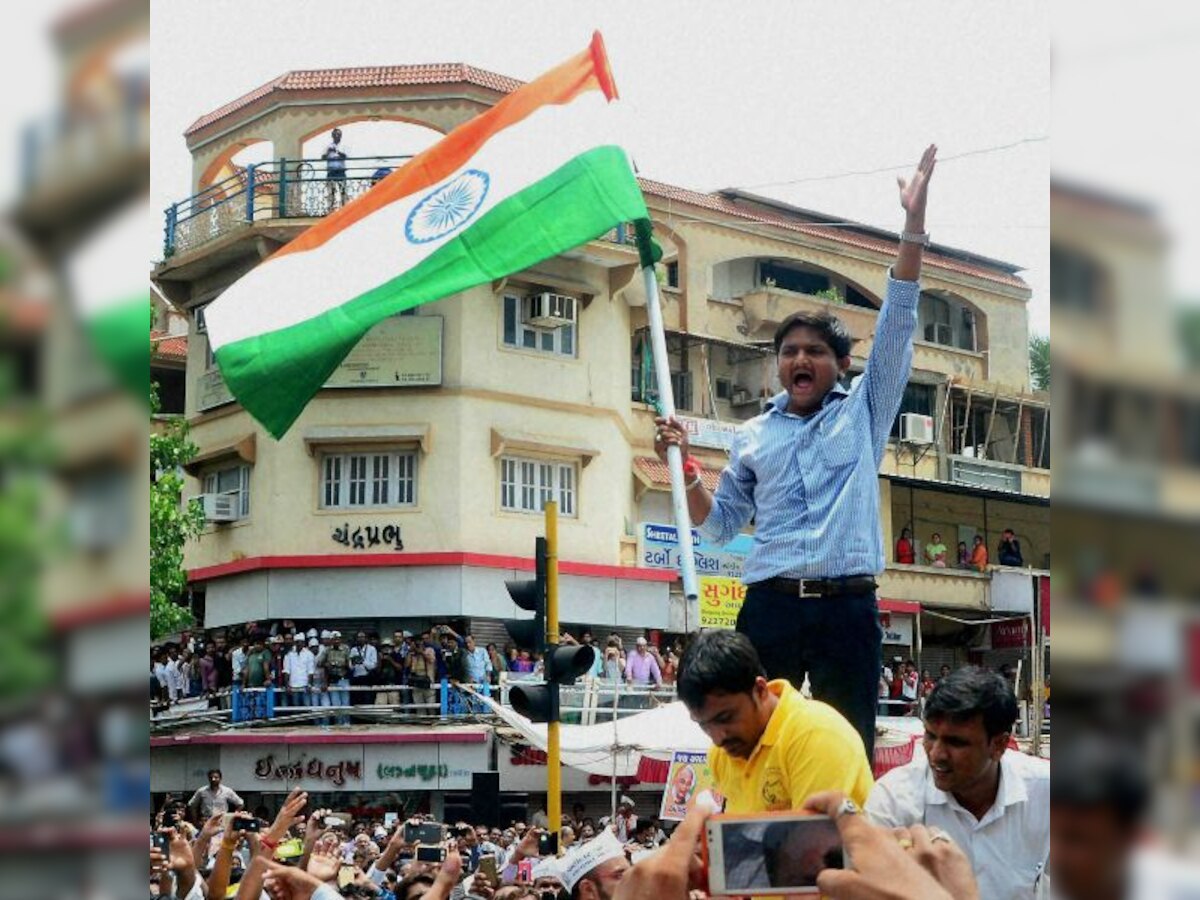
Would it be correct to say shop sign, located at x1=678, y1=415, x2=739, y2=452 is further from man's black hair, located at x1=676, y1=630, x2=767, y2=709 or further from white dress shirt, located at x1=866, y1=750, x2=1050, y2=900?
man's black hair, located at x1=676, y1=630, x2=767, y2=709

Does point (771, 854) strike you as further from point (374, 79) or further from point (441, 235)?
point (374, 79)

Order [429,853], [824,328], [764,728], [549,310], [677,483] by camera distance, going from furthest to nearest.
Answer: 1. [549,310]
2. [429,853]
3. [677,483]
4. [824,328]
5. [764,728]

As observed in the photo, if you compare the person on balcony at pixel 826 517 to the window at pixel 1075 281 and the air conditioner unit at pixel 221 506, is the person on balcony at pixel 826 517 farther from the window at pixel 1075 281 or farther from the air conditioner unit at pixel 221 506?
the air conditioner unit at pixel 221 506

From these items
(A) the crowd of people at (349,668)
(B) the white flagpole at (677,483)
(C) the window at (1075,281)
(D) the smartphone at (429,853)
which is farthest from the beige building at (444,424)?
(C) the window at (1075,281)

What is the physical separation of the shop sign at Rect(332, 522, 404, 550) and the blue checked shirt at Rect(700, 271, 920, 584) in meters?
24.5

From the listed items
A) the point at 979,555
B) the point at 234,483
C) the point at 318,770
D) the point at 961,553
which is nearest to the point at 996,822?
the point at 318,770

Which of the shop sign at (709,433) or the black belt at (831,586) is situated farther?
the shop sign at (709,433)

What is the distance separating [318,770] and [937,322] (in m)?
15.1

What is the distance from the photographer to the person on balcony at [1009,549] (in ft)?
101

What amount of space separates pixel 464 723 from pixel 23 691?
983 inches

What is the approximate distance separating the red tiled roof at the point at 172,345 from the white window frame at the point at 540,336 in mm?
5617

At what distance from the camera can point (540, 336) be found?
29.7m

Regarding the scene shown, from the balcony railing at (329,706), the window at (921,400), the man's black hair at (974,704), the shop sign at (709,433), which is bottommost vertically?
the balcony railing at (329,706)

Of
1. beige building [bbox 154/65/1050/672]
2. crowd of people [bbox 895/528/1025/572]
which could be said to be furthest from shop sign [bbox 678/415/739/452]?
crowd of people [bbox 895/528/1025/572]
